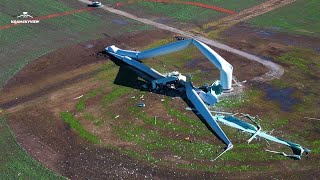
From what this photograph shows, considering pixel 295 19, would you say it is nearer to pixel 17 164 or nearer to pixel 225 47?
pixel 225 47

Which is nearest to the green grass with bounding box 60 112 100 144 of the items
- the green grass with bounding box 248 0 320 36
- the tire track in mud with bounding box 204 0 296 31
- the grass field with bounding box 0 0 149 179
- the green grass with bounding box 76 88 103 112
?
the green grass with bounding box 76 88 103 112

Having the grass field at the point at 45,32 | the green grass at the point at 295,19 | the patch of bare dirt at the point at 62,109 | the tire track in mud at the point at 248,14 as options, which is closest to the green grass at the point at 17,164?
the patch of bare dirt at the point at 62,109

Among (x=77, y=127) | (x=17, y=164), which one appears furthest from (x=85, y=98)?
(x=17, y=164)

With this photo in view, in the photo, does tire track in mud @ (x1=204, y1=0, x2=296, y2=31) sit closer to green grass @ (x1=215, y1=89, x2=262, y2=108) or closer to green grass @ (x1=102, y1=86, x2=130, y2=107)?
green grass @ (x1=215, y1=89, x2=262, y2=108)

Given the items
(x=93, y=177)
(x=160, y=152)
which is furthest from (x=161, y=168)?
(x=93, y=177)

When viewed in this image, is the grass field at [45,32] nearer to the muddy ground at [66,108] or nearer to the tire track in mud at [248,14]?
the muddy ground at [66,108]

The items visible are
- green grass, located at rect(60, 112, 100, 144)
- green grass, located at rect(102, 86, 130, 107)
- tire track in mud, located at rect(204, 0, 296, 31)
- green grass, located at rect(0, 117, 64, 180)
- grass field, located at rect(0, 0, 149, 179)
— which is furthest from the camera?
tire track in mud, located at rect(204, 0, 296, 31)
